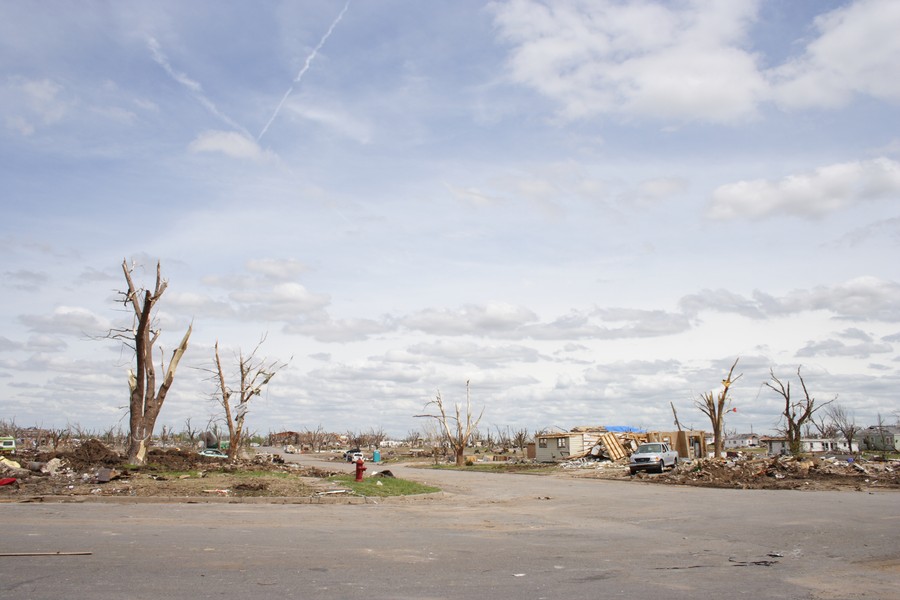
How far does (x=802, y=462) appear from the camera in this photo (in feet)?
108

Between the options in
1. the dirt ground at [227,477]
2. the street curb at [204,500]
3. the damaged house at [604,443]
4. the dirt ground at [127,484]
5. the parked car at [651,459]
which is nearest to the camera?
the street curb at [204,500]

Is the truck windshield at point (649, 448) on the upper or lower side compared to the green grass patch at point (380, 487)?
upper

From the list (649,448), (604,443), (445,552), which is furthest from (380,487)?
(604,443)

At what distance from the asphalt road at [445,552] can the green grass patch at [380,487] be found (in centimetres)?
263

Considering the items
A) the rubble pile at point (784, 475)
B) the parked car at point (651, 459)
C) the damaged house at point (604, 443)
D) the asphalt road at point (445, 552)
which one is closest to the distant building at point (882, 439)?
the damaged house at point (604, 443)

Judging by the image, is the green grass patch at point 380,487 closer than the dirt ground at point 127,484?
No

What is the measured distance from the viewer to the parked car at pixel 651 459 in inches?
1458

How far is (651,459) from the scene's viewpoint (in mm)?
37031

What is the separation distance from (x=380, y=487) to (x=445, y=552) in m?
12.5

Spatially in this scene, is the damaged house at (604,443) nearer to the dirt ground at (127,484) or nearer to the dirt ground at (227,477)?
the dirt ground at (227,477)

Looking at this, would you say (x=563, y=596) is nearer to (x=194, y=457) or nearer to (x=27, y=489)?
(x=27, y=489)

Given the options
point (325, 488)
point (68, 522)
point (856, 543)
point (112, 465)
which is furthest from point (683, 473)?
point (68, 522)

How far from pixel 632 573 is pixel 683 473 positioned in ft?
83.8

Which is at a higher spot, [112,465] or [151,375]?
[151,375]
